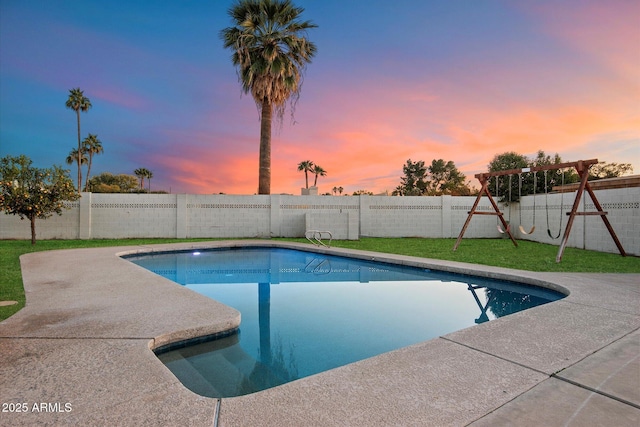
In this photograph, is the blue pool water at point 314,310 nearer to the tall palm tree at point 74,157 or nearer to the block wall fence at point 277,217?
the block wall fence at point 277,217

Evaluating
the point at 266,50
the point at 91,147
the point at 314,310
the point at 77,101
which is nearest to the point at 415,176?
the point at 266,50

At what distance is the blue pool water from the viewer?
295cm

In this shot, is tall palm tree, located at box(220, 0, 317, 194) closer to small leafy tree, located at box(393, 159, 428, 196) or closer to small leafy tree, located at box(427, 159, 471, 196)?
small leafy tree, located at box(393, 159, 428, 196)

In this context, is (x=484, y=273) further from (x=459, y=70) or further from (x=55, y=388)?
(x=459, y=70)

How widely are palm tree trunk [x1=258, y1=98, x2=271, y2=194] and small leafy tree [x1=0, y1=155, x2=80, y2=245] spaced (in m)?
7.11

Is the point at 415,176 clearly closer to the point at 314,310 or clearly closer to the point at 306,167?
the point at 306,167

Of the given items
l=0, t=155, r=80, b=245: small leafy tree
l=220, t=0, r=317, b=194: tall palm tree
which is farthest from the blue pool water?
l=220, t=0, r=317, b=194: tall palm tree

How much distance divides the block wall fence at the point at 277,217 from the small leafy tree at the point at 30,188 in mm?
1451

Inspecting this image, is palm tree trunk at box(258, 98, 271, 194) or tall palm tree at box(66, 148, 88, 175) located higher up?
tall palm tree at box(66, 148, 88, 175)

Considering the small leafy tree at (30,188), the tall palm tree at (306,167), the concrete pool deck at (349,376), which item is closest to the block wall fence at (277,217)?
the small leafy tree at (30,188)

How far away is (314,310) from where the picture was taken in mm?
4887

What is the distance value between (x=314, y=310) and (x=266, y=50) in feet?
43.0

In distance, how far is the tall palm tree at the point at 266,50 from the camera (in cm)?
1457

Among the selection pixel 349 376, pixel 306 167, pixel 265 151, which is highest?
pixel 306 167
